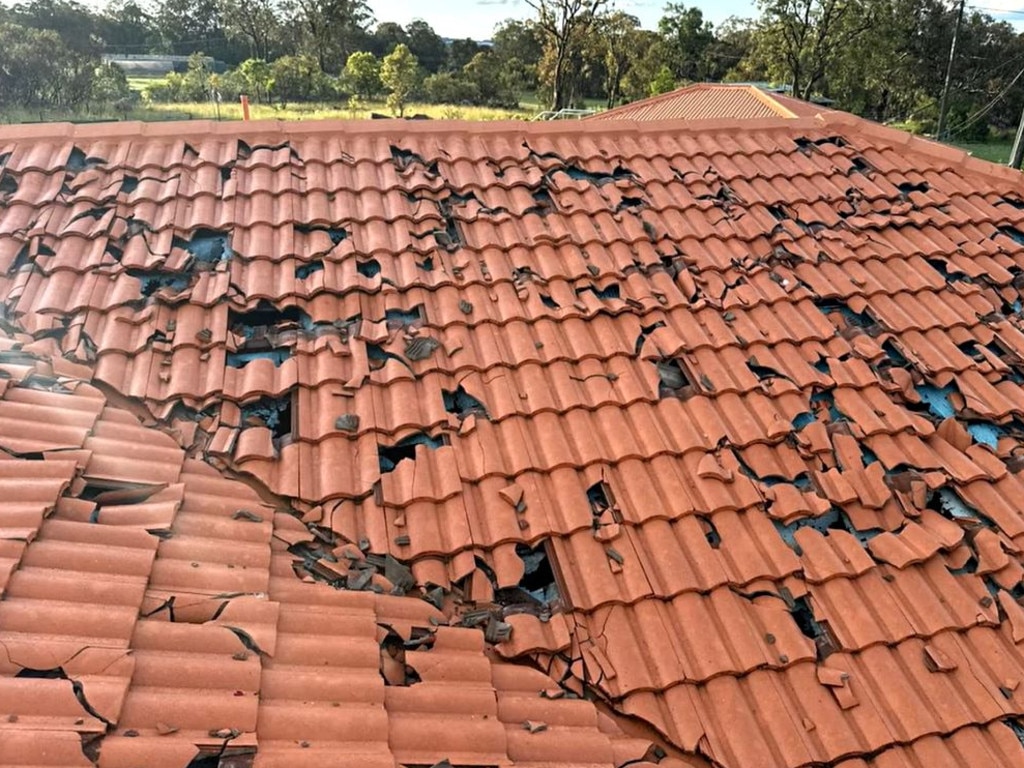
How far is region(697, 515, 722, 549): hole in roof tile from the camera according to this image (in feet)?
10.5

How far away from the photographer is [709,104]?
18.0 metres

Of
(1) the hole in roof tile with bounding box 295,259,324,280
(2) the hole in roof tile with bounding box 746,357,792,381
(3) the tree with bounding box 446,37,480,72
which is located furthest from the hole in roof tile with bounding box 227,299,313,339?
(3) the tree with bounding box 446,37,480,72

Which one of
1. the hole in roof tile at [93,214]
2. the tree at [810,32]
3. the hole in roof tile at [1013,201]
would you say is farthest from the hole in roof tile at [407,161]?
the tree at [810,32]

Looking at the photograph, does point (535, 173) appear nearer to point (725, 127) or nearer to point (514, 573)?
point (725, 127)

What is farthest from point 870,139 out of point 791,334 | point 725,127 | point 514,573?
point 514,573

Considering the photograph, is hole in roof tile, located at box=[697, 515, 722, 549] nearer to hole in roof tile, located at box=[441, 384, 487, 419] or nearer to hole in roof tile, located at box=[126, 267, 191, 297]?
hole in roof tile, located at box=[441, 384, 487, 419]

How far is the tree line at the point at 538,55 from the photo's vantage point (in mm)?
30062

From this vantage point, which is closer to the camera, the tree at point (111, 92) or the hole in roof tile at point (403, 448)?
the hole in roof tile at point (403, 448)

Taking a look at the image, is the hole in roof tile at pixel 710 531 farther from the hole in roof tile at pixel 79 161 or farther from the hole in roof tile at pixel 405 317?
the hole in roof tile at pixel 79 161

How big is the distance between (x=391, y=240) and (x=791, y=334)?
253cm

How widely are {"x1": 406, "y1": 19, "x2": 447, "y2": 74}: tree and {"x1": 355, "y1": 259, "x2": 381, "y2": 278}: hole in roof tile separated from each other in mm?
49116

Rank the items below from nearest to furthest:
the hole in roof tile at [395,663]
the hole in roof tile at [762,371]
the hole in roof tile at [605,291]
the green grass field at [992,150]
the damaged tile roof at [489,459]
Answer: the damaged tile roof at [489,459], the hole in roof tile at [395,663], the hole in roof tile at [762,371], the hole in roof tile at [605,291], the green grass field at [992,150]

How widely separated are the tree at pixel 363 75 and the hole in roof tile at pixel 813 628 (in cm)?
3303

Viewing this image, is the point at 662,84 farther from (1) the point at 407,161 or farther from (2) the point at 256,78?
(1) the point at 407,161
